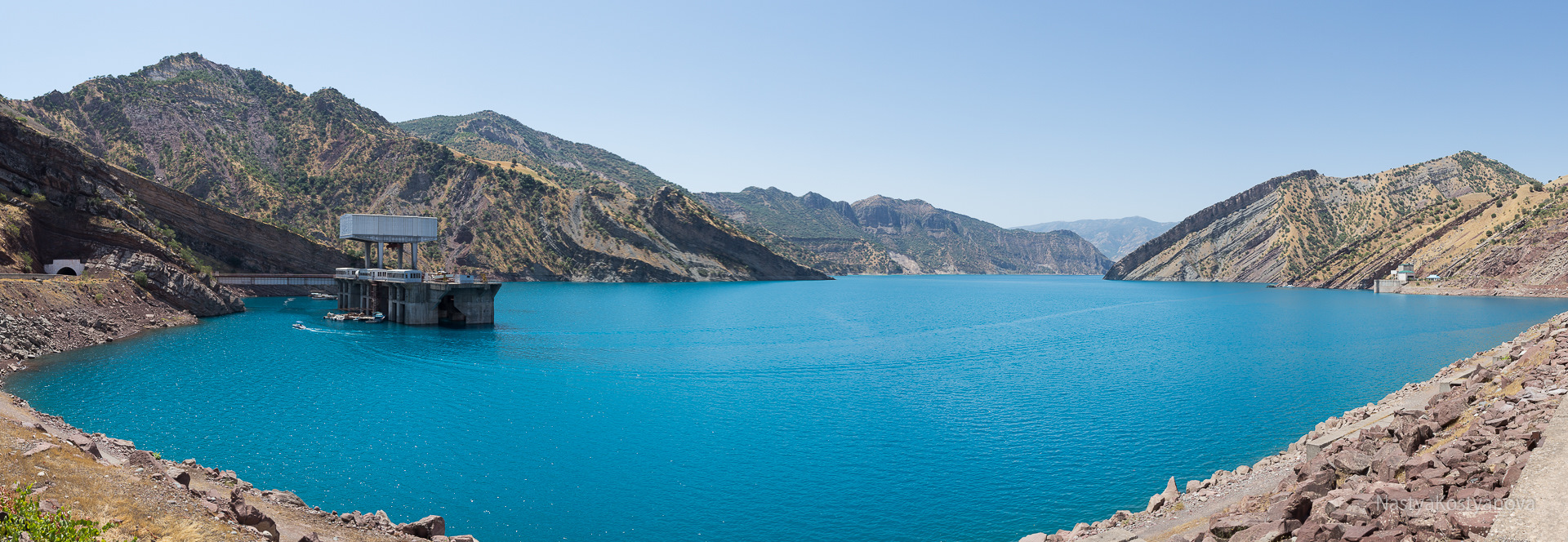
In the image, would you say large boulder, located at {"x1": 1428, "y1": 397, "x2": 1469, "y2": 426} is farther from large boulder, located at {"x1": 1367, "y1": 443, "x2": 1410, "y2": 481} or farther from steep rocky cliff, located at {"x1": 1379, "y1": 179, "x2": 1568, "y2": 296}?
steep rocky cliff, located at {"x1": 1379, "y1": 179, "x2": 1568, "y2": 296}

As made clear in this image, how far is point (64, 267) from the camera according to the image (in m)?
74.2

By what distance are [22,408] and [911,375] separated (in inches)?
1787

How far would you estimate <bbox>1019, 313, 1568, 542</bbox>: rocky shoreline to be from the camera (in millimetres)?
14164

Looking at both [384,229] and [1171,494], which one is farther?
[384,229]

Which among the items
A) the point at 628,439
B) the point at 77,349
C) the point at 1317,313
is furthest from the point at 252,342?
the point at 1317,313

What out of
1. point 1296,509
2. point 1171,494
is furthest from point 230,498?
point 1171,494

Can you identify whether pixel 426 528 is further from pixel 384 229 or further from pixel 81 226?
pixel 384 229

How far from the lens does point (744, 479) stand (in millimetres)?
28828

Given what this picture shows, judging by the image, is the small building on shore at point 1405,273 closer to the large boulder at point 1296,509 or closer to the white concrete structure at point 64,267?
the large boulder at point 1296,509

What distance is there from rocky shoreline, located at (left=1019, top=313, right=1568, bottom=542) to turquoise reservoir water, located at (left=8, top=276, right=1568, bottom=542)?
3111 millimetres

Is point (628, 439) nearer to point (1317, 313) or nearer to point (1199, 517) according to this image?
point (1199, 517)

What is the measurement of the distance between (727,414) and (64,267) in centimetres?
7679

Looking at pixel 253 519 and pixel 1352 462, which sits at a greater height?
pixel 1352 462

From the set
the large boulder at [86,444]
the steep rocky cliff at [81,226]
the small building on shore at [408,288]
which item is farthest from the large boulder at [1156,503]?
the steep rocky cliff at [81,226]
